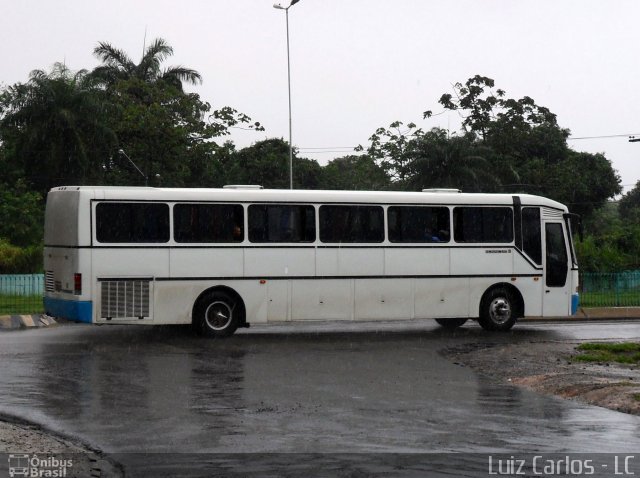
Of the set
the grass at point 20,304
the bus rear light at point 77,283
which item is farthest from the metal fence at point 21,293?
the bus rear light at point 77,283

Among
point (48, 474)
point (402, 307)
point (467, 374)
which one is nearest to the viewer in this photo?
point (48, 474)

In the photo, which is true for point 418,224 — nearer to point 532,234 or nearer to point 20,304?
point 532,234

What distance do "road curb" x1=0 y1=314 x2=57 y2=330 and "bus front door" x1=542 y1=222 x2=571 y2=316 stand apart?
10876 millimetres

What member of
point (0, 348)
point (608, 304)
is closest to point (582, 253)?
point (608, 304)

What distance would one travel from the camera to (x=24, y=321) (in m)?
24.0

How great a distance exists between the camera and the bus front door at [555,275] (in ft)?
75.4

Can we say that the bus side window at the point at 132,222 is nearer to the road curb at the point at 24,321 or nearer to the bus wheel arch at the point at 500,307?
the road curb at the point at 24,321

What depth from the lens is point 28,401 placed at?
12078 millimetres

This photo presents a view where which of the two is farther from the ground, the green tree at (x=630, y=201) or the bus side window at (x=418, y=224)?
the green tree at (x=630, y=201)

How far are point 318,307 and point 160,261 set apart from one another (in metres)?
3.25

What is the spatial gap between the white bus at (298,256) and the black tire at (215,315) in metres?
0.02

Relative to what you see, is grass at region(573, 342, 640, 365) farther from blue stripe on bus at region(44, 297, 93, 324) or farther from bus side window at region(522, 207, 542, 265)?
blue stripe on bus at region(44, 297, 93, 324)

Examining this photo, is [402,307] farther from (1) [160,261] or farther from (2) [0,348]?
(2) [0,348]

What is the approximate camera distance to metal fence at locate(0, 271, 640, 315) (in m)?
31.7
